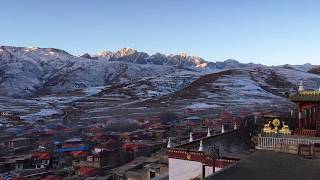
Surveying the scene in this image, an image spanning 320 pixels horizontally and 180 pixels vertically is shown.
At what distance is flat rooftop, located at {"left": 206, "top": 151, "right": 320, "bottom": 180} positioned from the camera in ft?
45.7

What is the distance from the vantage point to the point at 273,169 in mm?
14977

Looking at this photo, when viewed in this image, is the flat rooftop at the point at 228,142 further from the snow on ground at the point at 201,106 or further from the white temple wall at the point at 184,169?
the snow on ground at the point at 201,106

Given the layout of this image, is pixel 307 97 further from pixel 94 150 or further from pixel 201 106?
pixel 201 106

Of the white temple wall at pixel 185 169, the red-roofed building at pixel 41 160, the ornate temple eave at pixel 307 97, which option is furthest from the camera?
the red-roofed building at pixel 41 160

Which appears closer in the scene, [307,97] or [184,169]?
[307,97]

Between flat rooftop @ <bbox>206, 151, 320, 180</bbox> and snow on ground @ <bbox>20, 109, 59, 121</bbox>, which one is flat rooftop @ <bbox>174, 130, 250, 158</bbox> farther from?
snow on ground @ <bbox>20, 109, 59, 121</bbox>

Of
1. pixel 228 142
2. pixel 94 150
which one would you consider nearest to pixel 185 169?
pixel 228 142

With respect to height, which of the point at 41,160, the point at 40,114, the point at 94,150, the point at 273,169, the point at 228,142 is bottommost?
the point at 40,114

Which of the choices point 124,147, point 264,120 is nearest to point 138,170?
point 124,147

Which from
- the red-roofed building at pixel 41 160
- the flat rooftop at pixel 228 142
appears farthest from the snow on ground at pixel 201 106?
the flat rooftop at pixel 228 142

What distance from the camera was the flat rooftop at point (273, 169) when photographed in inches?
548

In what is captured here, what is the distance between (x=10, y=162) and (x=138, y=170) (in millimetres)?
23463

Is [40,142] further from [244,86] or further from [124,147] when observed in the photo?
[244,86]

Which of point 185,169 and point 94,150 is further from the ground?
point 185,169
